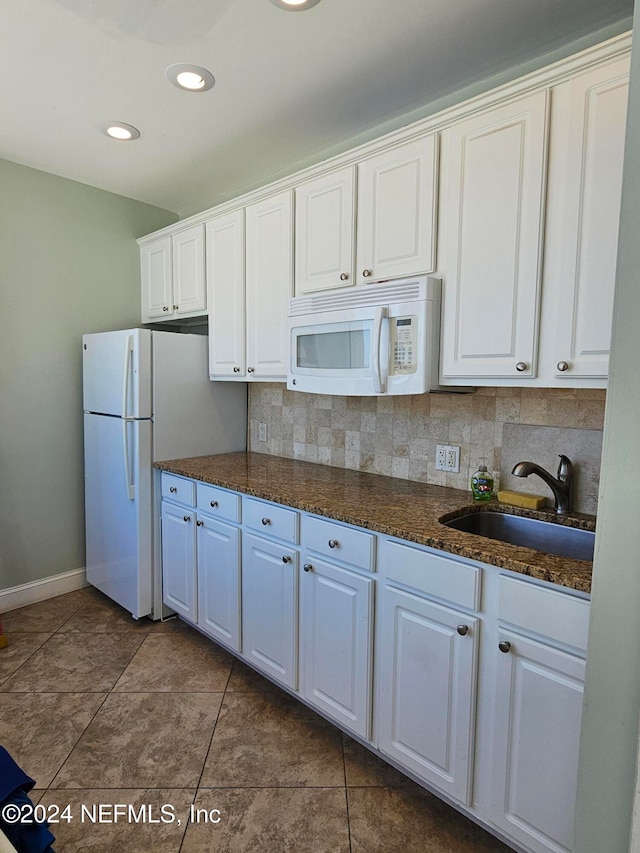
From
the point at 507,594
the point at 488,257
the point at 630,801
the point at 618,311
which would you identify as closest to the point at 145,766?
the point at 507,594

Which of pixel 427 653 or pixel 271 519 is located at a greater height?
pixel 271 519

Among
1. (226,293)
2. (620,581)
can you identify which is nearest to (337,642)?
(620,581)

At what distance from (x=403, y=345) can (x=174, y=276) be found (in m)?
1.83

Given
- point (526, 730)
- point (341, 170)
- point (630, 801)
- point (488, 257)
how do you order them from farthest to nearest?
point (341, 170) → point (488, 257) → point (526, 730) → point (630, 801)

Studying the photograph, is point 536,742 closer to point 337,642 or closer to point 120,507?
point 337,642

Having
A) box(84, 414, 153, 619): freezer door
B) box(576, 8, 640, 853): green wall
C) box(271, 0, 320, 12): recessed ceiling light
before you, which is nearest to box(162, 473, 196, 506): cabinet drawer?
box(84, 414, 153, 619): freezer door

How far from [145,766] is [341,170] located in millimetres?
2475

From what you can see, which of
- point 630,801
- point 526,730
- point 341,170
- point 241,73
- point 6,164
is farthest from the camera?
point 6,164

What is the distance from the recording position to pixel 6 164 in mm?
2809

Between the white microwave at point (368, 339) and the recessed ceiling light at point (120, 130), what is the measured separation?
1.15 m

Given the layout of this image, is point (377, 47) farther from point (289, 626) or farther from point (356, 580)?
point (289, 626)

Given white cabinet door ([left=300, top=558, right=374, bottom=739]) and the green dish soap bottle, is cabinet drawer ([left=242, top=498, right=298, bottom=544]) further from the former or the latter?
the green dish soap bottle

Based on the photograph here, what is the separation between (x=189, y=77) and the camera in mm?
1990

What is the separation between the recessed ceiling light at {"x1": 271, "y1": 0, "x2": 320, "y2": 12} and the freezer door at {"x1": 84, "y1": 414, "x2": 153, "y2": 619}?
Answer: 1929 mm
